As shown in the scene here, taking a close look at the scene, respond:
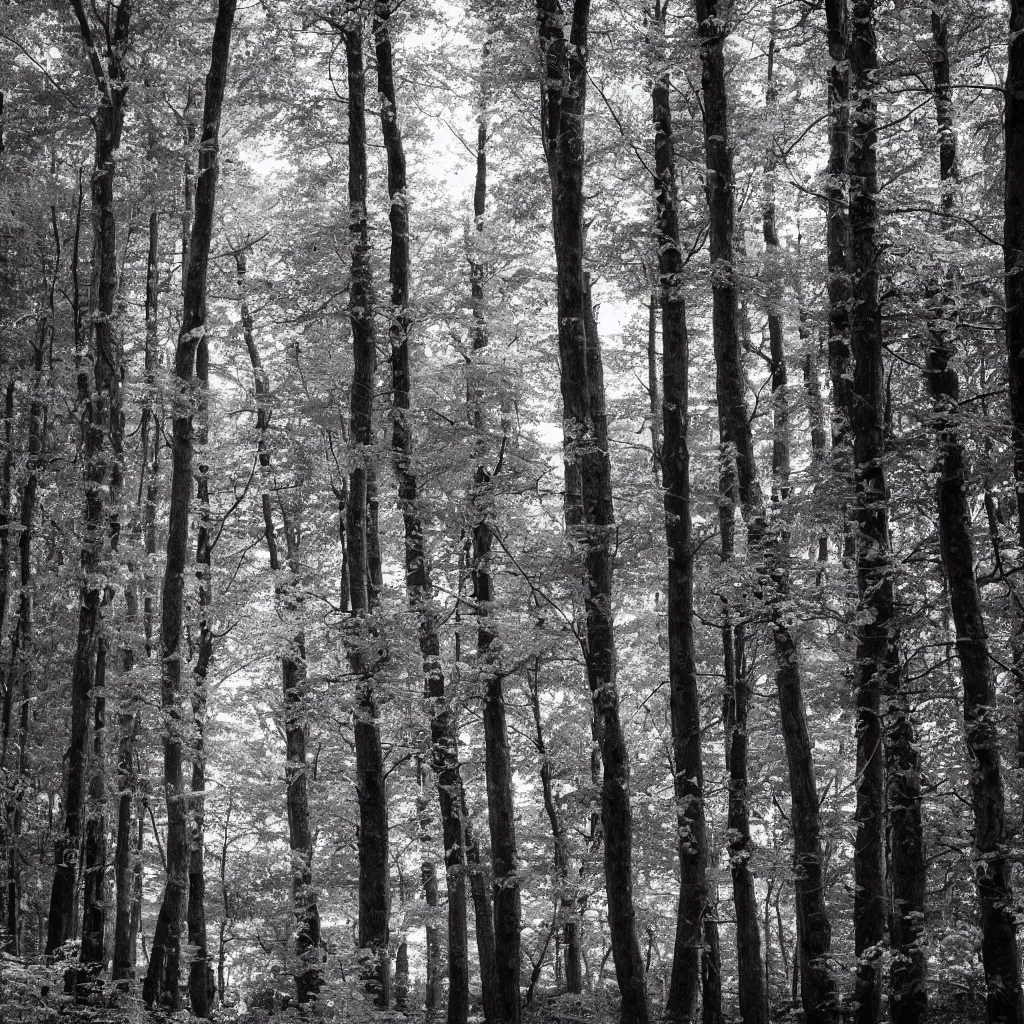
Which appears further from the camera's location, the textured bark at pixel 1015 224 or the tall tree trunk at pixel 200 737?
the tall tree trunk at pixel 200 737

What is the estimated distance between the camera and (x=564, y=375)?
10094 millimetres

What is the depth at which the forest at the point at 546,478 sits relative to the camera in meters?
9.49

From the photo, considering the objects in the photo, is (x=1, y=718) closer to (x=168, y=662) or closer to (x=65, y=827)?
(x=65, y=827)

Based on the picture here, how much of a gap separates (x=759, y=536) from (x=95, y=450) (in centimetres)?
885

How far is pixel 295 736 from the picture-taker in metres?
17.6

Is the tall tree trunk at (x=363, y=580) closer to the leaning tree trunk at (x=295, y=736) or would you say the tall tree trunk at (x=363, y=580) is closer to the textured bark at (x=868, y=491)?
the leaning tree trunk at (x=295, y=736)

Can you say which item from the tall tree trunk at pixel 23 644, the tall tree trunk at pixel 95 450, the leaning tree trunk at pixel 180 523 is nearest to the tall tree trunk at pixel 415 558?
the leaning tree trunk at pixel 180 523

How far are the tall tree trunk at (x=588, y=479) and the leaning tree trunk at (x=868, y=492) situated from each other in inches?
83.5

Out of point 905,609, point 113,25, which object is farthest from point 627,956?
point 113,25

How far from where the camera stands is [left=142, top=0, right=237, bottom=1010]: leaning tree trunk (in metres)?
11.8

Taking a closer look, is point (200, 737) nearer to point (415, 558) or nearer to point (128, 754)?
point (128, 754)

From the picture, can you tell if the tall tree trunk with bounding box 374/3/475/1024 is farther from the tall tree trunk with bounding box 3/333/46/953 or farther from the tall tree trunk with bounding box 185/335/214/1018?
the tall tree trunk with bounding box 3/333/46/953

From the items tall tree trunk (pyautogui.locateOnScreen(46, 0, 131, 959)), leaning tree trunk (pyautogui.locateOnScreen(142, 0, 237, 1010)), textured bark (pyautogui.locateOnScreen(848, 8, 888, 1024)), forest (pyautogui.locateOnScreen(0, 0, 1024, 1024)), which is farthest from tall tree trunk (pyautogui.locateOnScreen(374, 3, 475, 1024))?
textured bark (pyautogui.locateOnScreen(848, 8, 888, 1024))

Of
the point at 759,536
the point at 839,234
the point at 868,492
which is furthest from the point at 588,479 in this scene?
the point at 839,234
